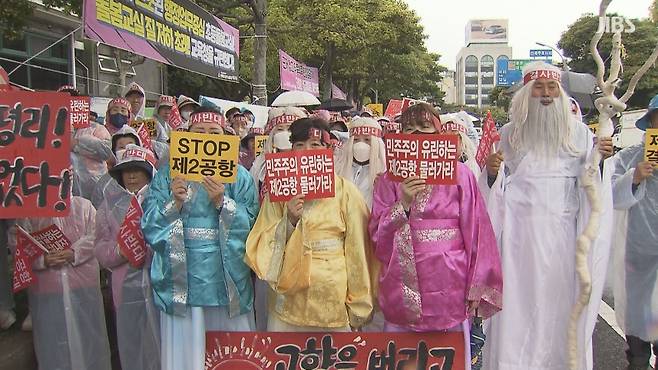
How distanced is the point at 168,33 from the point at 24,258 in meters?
6.08

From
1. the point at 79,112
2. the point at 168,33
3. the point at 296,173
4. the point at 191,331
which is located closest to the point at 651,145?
the point at 296,173

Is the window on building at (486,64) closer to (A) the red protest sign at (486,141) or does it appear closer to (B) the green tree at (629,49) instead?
(B) the green tree at (629,49)

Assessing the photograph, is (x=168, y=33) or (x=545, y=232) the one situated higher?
(x=168, y=33)

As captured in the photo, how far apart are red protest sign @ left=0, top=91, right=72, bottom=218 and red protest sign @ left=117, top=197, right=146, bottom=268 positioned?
45 centimetres

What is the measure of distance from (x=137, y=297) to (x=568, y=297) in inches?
101

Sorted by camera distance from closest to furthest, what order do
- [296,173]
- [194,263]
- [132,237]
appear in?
[296,173] → [194,263] → [132,237]

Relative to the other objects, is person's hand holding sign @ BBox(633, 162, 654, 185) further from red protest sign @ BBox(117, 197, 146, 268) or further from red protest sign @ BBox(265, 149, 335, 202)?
red protest sign @ BBox(117, 197, 146, 268)

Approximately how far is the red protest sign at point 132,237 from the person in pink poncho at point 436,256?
1381mm

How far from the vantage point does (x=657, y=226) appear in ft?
13.9

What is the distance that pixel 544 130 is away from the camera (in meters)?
3.66

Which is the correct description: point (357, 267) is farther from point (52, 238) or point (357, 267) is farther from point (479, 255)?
point (52, 238)

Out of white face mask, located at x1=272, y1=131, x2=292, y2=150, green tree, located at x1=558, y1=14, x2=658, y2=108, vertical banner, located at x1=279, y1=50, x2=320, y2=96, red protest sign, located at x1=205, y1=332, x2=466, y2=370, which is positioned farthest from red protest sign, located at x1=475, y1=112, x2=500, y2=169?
green tree, located at x1=558, y1=14, x2=658, y2=108

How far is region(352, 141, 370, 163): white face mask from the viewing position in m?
4.93

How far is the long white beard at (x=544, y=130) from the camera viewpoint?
11.9ft
